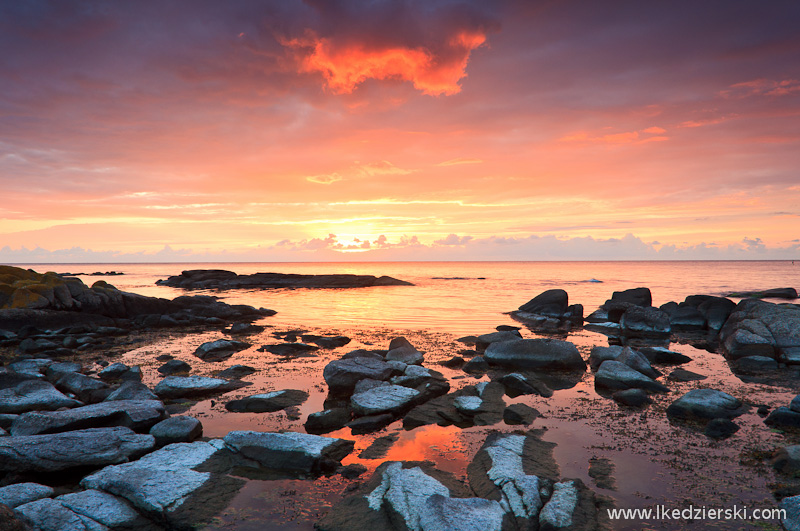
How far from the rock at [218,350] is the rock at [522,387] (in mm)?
11716

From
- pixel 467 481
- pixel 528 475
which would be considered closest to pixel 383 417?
pixel 467 481

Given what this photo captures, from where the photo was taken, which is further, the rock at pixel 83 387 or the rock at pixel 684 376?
the rock at pixel 684 376

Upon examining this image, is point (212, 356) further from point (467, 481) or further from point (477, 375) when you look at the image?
point (467, 481)

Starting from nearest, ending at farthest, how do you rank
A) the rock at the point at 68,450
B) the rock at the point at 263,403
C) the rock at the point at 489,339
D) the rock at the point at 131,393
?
the rock at the point at 68,450
the rock at the point at 131,393
the rock at the point at 263,403
the rock at the point at 489,339

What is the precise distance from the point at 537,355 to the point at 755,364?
8.10 metres

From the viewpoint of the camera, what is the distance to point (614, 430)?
9461mm

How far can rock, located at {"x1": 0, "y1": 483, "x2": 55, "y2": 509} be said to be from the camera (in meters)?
5.88

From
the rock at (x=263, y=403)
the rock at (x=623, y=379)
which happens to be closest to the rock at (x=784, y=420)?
the rock at (x=623, y=379)

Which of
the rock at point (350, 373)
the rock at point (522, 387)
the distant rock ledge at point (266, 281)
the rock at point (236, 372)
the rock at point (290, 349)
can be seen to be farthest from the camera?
the distant rock ledge at point (266, 281)

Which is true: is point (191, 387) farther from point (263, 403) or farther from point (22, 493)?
point (22, 493)

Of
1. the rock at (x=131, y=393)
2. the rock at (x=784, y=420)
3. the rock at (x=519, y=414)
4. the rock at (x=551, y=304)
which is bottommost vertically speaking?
the rock at (x=519, y=414)

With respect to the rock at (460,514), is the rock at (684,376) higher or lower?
lower

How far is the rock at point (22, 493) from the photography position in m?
5.88

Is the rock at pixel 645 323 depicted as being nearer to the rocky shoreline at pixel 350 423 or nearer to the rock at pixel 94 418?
the rocky shoreline at pixel 350 423
